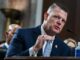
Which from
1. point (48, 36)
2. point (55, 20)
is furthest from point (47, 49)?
point (55, 20)

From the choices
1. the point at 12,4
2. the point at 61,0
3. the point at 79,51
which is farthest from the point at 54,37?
the point at 12,4

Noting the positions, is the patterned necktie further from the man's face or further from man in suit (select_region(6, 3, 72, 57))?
the man's face

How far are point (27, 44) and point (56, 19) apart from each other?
0.27 m

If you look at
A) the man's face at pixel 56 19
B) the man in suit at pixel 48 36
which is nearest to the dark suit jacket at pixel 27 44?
the man in suit at pixel 48 36

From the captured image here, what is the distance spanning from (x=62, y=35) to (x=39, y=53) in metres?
1.28

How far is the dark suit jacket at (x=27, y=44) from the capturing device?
1870mm

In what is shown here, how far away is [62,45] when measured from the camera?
1.96m

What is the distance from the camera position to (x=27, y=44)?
6.21ft

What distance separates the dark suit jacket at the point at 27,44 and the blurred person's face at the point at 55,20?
10 cm

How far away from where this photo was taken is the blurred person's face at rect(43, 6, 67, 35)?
184 centimetres

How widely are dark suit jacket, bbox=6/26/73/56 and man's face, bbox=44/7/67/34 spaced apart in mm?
112

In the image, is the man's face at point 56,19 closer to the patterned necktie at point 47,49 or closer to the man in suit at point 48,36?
the man in suit at point 48,36

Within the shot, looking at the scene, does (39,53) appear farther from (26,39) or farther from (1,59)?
(1,59)

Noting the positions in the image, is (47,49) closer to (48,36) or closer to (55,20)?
(48,36)
